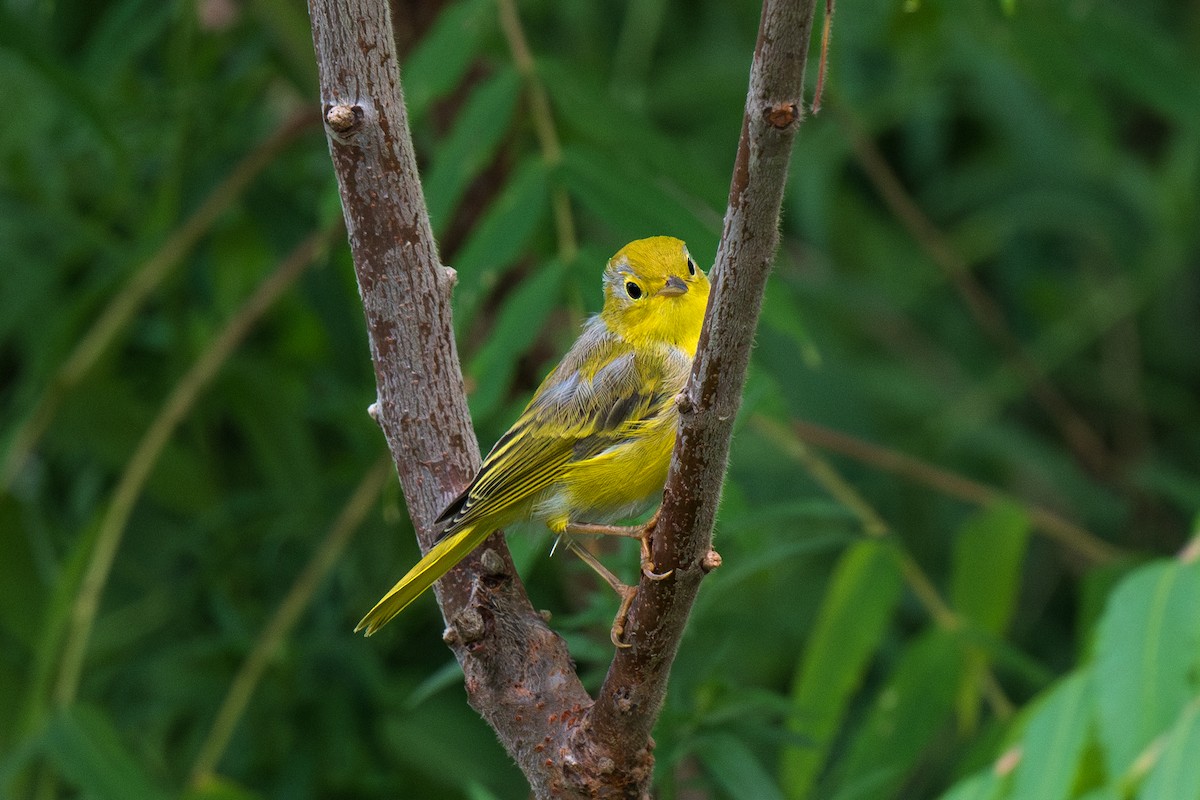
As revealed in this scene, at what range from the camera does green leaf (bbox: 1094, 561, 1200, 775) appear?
239 cm

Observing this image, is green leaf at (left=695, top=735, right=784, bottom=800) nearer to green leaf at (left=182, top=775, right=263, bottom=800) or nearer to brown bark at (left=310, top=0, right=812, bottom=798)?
brown bark at (left=310, top=0, right=812, bottom=798)

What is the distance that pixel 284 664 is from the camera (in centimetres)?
406

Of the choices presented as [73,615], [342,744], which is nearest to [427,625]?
[342,744]

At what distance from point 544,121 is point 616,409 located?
0.97 m

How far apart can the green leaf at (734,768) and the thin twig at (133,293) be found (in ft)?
7.67

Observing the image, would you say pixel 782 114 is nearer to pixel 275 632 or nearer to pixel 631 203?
pixel 631 203

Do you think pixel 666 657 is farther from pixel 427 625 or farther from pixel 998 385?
pixel 998 385

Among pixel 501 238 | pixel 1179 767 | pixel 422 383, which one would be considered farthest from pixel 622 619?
pixel 501 238

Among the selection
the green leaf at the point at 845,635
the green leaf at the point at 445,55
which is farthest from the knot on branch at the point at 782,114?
the green leaf at the point at 845,635

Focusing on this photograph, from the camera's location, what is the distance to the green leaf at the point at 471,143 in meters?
3.26

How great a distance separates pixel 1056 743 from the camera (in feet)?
8.36

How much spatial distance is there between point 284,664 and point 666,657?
7.85 ft

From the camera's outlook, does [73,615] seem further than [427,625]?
No

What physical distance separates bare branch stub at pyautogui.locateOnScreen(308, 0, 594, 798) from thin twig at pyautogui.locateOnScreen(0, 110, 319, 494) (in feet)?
7.13
